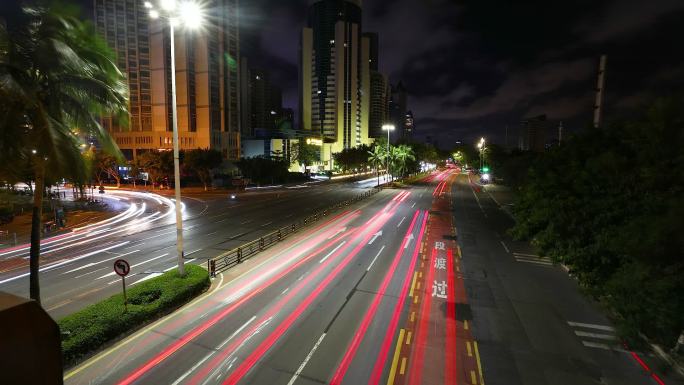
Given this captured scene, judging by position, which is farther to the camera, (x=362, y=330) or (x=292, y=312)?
(x=292, y=312)

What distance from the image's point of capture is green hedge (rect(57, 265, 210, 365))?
33.7 feet

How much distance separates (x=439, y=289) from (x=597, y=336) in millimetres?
5990

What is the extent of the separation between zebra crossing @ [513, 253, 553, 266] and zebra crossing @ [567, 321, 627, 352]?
26.5 ft

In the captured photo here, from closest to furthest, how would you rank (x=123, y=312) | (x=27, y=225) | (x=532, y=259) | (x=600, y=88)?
(x=123, y=312) < (x=532, y=259) < (x=600, y=88) < (x=27, y=225)

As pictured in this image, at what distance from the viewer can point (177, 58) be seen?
3516 inches

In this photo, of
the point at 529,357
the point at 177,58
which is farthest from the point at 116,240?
the point at 177,58

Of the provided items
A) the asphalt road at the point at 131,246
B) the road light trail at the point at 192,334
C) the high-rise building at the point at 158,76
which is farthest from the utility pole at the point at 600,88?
the high-rise building at the point at 158,76

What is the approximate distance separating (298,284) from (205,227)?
59.3 ft

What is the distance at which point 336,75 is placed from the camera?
542 feet

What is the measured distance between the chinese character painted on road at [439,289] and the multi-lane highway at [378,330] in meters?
0.05

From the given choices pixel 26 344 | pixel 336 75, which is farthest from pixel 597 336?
pixel 336 75

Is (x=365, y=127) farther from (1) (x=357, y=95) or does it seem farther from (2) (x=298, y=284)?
(2) (x=298, y=284)

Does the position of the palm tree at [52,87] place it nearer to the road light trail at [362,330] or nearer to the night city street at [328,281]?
the night city street at [328,281]

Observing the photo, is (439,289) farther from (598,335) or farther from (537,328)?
(598,335)
